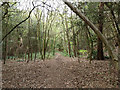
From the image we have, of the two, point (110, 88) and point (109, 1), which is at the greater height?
point (109, 1)

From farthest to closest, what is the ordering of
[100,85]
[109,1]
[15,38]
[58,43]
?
[58,43]
[15,38]
[100,85]
[109,1]

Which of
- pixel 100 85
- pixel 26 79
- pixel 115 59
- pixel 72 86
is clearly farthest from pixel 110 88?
pixel 26 79

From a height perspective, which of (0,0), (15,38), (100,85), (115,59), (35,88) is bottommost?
(35,88)

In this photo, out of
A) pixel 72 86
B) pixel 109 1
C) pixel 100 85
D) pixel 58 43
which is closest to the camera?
pixel 109 1

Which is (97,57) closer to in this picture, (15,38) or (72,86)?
(72,86)

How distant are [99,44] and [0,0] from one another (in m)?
9.04

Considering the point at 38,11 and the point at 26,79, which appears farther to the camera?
the point at 38,11

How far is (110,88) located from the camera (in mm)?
3812

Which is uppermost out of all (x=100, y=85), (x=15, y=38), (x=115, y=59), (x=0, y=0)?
(x=0, y=0)

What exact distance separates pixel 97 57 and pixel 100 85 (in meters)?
6.22

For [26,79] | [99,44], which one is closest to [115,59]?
[26,79]

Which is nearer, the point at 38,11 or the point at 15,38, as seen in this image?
the point at 38,11

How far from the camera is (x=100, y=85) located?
4.11m

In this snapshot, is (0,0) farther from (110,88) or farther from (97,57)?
(97,57)
